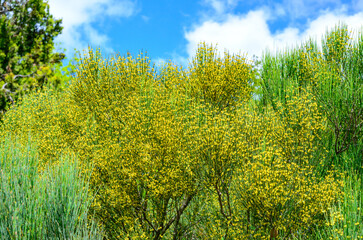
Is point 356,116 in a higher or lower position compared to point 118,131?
higher

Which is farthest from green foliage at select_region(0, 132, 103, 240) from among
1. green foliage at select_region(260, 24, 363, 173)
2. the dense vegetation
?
green foliage at select_region(260, 24, 363, 173)

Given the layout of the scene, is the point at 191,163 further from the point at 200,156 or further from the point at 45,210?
the point at 45,210

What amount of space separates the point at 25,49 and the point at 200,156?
79.6 ft

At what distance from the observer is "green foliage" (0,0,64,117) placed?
27281mm

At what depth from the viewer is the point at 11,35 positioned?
2795 centimetres

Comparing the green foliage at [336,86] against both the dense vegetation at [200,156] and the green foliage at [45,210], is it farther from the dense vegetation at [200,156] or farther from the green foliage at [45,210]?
the green foliage at [45,210]

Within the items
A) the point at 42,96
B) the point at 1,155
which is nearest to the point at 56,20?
the point at 42,96

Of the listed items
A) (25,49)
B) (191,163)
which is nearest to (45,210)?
(191,163)

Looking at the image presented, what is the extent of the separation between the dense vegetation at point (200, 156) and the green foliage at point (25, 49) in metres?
9.62

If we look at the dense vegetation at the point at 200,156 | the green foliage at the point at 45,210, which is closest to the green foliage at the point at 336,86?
the dense vegetation at the point at 200,156

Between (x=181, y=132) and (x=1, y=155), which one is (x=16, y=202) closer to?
(x=1, y=155)

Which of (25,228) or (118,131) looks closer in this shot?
(25,228)

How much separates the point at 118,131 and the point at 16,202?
6454 millimetres

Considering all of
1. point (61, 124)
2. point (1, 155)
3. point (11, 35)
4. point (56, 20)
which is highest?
point (56, 20)
